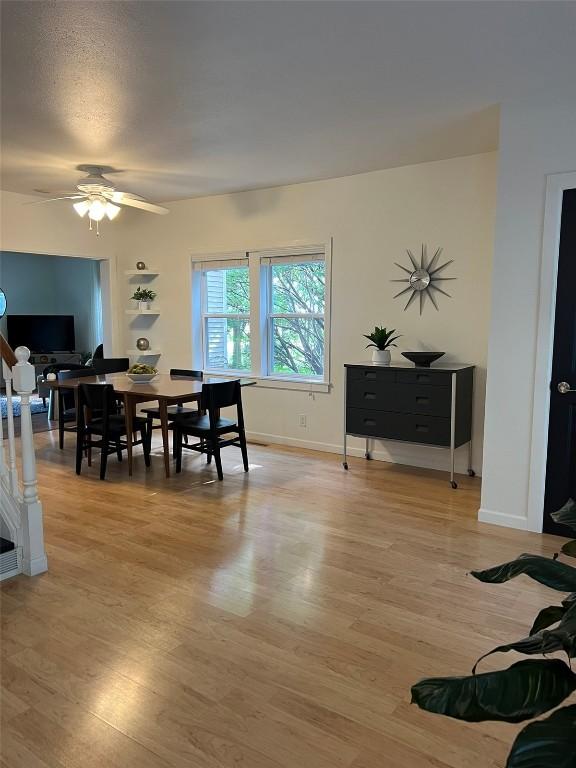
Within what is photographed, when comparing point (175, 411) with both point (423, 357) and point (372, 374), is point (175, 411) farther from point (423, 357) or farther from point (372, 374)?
point (423, 357)

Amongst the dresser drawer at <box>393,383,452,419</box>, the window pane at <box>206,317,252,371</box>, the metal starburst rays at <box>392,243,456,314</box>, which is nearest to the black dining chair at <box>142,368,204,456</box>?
the window pane at <box>206,317,252,371</box>

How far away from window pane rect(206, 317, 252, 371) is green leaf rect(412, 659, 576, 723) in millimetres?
5342

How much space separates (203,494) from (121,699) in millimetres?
2259

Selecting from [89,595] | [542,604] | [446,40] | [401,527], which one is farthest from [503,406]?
[89,595]

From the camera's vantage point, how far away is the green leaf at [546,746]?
804mm

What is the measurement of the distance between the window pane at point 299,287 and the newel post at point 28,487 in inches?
128

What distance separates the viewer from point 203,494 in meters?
4.21

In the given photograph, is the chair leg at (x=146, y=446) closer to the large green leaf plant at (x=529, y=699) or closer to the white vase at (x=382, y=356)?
the white vase at (x=382, y=356)

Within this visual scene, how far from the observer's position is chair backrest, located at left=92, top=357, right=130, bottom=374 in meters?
6.28

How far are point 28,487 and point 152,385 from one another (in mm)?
2102

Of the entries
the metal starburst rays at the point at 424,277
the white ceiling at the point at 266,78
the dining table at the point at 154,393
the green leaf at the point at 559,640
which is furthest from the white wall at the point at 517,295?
the green leaf at the point at 559,640

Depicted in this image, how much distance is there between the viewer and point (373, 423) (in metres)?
4.62

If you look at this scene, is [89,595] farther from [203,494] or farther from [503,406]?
[503,406]

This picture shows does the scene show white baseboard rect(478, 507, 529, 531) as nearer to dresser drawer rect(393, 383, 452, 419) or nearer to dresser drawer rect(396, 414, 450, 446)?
dresser drawer rect(396, 414, 450, 446)
